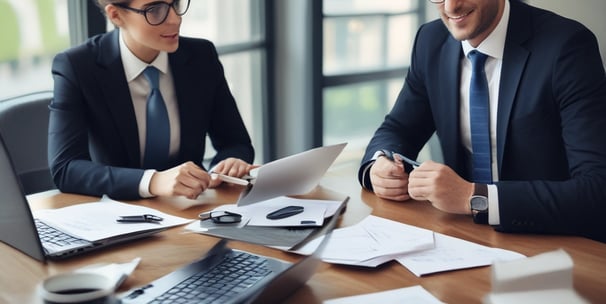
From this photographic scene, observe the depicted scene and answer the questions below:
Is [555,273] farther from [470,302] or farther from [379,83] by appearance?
[379,83]

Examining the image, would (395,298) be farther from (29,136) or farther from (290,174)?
(29,136)

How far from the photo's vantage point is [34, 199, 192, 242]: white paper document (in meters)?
1.67

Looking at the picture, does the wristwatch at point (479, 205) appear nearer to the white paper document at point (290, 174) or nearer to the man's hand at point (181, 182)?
the white paper document at point (290, 174)

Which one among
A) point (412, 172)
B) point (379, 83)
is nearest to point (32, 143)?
point (412, 172)

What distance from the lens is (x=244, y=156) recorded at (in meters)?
2.47

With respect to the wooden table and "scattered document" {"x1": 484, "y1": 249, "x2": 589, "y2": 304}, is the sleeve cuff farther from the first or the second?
"scattered document" {"x1": 484, "y1": 249, "x2": 589, "y2": 304}

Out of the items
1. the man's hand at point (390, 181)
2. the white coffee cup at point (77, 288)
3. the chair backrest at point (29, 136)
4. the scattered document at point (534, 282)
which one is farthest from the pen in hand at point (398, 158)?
the chair backrest at point (29, 136)

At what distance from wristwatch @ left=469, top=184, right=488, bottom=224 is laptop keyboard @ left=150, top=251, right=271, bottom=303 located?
0.55 meters

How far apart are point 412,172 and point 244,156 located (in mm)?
775

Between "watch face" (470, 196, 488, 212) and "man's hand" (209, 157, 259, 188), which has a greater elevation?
"watch face" (470, 196, 488, 212)

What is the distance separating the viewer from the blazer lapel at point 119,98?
2.27 meters

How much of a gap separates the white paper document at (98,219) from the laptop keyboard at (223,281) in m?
0.29

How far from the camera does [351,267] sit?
1508mm

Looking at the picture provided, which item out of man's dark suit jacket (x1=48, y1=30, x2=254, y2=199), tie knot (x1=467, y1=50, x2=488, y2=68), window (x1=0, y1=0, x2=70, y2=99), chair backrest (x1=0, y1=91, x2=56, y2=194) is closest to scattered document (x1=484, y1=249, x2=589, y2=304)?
tie knot (x1=467, y1=50, x2=488, y2=68)
